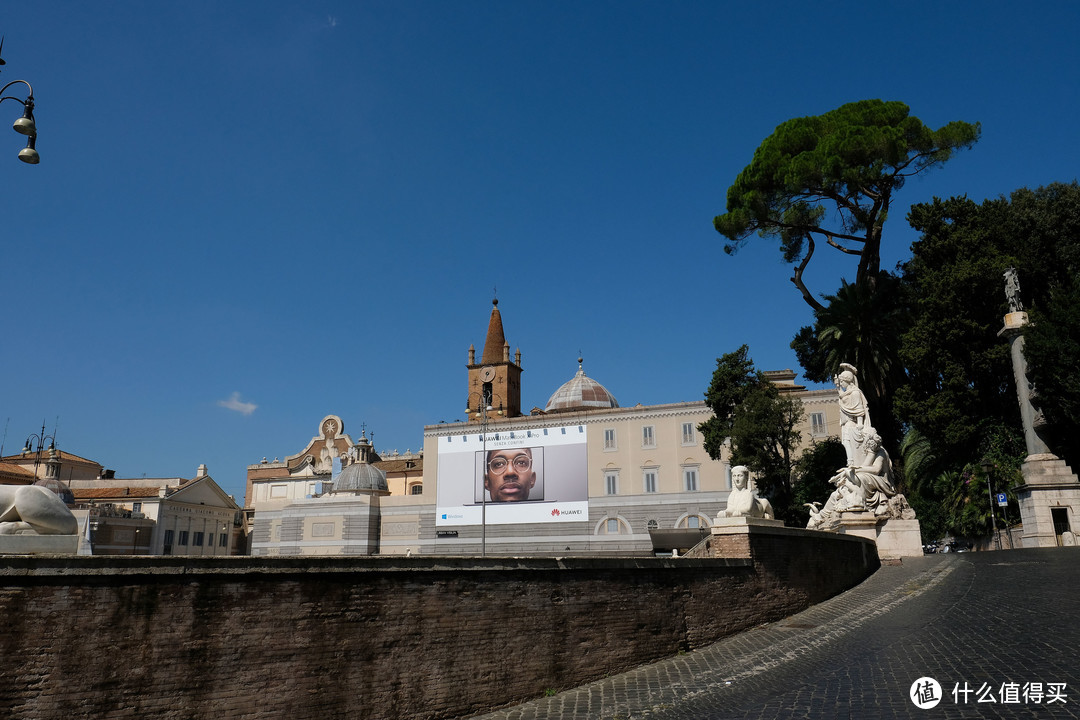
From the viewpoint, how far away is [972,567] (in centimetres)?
1645

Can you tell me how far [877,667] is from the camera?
8148mm

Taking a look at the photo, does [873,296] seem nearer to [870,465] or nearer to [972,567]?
[870,465]

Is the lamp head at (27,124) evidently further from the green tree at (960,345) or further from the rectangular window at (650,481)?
the rectangular window at (650,481)

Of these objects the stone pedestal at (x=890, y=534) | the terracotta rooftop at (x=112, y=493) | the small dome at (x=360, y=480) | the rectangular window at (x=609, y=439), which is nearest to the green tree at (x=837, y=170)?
the stone pedestal at (x=890, y=534)

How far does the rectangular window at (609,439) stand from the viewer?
5038cm

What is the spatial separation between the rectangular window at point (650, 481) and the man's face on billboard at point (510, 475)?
737 centimetres

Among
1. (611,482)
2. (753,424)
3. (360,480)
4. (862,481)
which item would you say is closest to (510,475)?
(611,482)

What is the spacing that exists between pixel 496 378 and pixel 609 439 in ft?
80.5

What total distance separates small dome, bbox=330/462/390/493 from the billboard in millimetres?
6464

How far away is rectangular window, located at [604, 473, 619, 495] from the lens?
163 ft

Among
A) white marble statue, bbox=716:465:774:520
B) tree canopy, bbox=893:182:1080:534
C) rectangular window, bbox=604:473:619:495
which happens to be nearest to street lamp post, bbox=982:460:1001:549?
tree canopy, bbox=893:182:1080:534

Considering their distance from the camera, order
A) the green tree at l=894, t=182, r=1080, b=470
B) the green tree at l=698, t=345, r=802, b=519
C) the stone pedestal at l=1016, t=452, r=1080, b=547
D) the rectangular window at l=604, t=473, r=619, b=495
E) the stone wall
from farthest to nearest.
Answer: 1. the rectangular window at l=604, t=473, r=619, b=495
2. the green tree at l=698, t=345, r=802, b=519
3. the green tree at l=894, t=182, r=1080, b=470
4. the stone pedestal at l=1016, t=452, r=1080, b=547
5. the stone wall

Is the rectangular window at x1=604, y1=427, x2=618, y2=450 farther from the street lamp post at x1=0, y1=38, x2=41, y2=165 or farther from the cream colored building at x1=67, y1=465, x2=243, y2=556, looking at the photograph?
the street lamp post at x1=0, y1=38, x2=41, y2=165

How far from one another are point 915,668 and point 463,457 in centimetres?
4603
